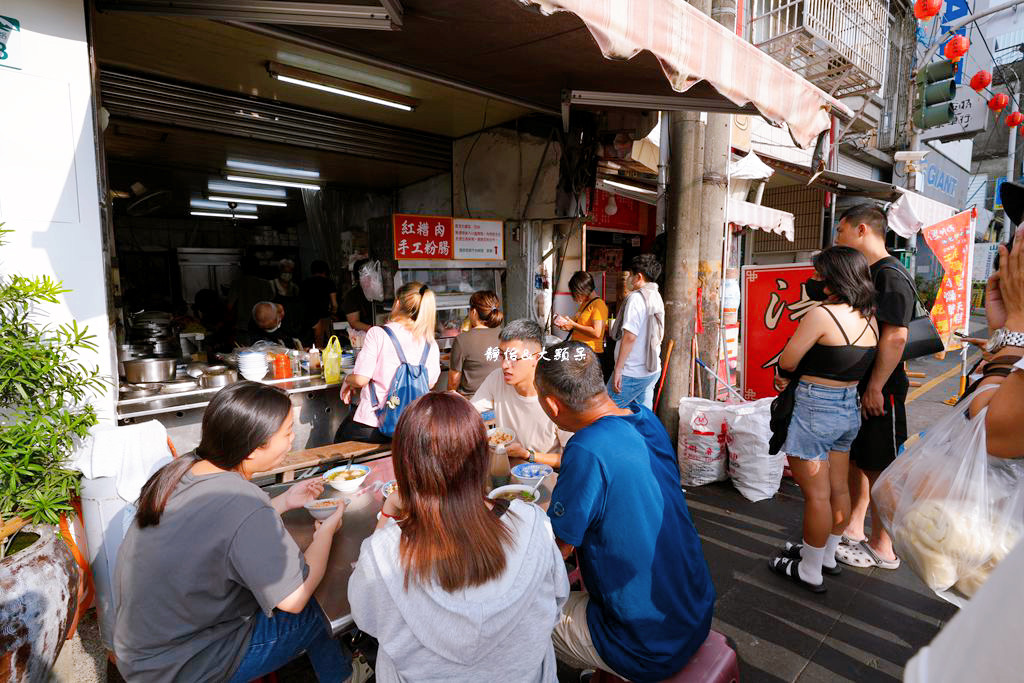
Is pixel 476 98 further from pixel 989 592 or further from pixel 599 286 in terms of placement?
pixel 989 592

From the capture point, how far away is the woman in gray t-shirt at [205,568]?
1561 mm

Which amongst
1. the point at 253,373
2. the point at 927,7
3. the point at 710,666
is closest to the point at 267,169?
the point at 253,373

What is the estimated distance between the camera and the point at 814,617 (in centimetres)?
283

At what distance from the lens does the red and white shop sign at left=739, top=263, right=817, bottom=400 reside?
4.58m

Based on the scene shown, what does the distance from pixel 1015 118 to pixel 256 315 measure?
1515 centimetres

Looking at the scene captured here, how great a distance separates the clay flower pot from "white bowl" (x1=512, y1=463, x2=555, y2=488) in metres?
1.94

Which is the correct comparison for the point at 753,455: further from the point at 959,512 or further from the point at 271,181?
the point at 271,181

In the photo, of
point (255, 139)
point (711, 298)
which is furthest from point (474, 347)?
point (255, 139)

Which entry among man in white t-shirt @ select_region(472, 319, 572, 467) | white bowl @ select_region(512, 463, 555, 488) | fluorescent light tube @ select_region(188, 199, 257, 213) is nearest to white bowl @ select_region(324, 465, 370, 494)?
white bowl @ select_region(512, 463, 555, 488)

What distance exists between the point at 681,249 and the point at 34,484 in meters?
4.55

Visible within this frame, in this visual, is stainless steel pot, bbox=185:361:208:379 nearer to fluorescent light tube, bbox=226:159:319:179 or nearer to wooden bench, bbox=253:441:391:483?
wooden bench, bbox=253:441:391:483

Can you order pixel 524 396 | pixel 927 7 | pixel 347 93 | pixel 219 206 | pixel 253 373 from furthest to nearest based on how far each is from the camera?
pixel 219 206
pixel 927 7
pixel 347 93
pixel 253 373
pixel 524 396

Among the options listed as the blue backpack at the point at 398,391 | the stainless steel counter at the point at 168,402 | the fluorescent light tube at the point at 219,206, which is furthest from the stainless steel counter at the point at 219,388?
the fluorescent light tube at the point at 219,206

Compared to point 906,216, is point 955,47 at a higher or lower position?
higher
